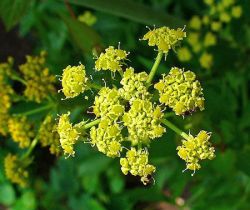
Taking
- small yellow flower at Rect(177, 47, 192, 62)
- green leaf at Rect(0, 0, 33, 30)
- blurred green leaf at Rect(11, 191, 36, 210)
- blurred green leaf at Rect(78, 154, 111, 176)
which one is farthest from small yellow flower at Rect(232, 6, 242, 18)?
blurred green leaf at Rect(11, 191, 36, 210)

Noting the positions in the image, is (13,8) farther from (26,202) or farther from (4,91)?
(26,202)

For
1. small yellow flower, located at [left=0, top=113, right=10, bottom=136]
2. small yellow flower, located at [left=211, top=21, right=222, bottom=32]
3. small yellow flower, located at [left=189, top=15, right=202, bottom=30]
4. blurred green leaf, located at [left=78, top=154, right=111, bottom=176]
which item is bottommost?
small yellow flower, located at [left=0, top=113, right=10, bottom=136]

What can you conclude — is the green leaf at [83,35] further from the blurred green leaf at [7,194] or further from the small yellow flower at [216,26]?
the blurred green leaf at [7,194]

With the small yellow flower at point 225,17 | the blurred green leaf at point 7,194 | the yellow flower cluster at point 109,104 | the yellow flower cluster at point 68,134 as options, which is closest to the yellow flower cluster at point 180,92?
the yellow flower cluster at point 109,104

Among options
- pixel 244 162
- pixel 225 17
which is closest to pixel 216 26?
pixel 225 17

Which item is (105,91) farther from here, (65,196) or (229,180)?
(65,196)

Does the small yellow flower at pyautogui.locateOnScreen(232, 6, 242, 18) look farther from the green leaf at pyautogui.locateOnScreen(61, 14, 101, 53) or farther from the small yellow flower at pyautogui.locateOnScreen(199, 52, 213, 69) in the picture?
the green leaf at pyautogui.locateOnScreen(61, 14, 101, 53)

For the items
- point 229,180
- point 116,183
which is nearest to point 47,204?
point 116,183
